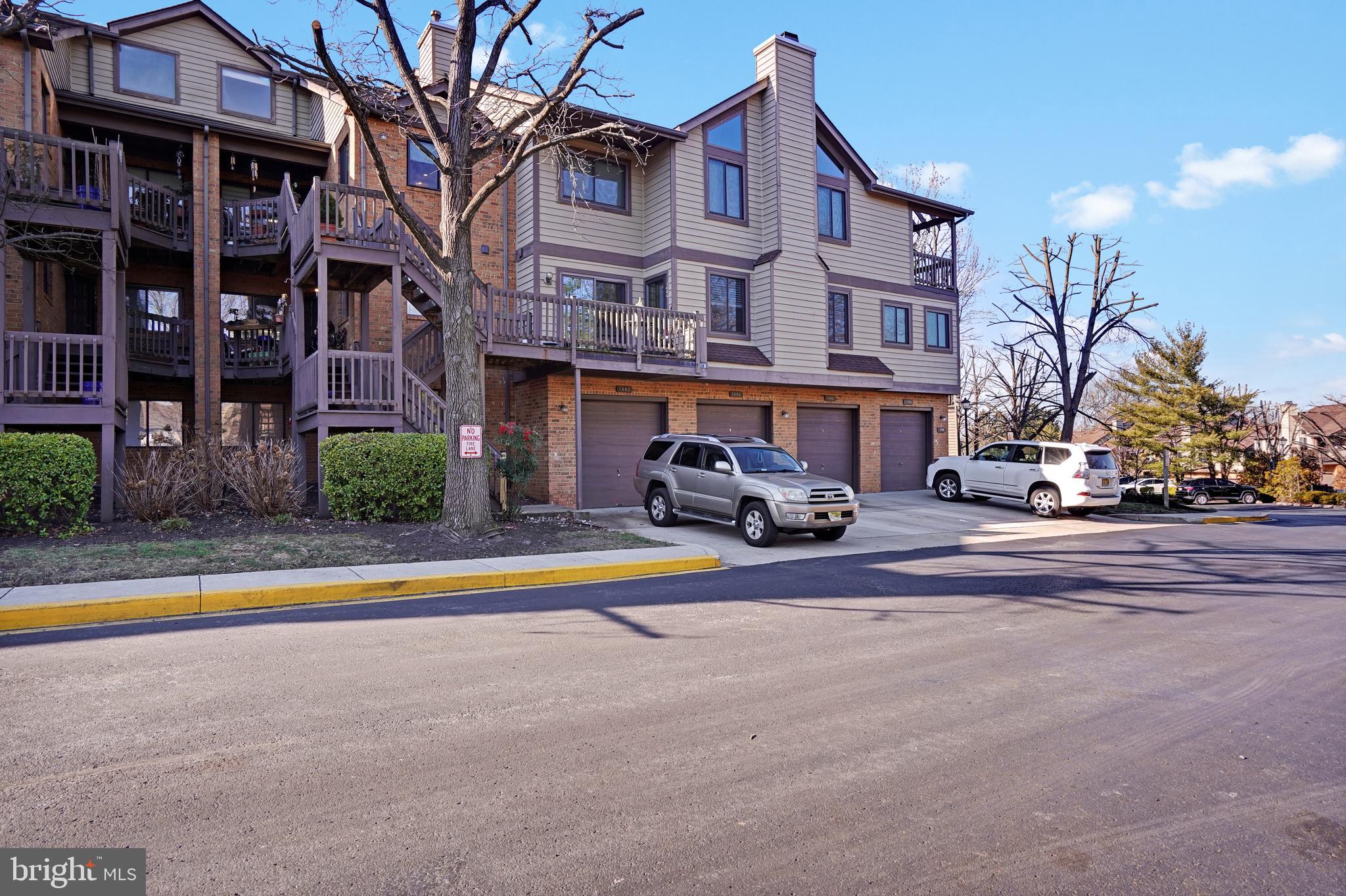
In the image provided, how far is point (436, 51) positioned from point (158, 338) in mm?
9321

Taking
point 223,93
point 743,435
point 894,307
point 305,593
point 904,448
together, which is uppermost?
point 223,93

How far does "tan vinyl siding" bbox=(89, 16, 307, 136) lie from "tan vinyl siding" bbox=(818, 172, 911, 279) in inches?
595

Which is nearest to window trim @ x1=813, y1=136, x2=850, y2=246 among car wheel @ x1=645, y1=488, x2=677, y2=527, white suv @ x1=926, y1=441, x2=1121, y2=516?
white suv @ x1=926, y1=441, x2=1121, y2=516

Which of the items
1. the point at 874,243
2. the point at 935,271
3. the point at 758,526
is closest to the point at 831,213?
the point at 874,243

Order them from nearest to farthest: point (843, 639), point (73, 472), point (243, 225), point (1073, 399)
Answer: point (843, 639)
point (73, 472)
point (243, 225)
point (1073, 399)

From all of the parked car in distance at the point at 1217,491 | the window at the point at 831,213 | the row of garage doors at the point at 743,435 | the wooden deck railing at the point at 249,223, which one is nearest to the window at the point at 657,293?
the row of garage doors at the point at 743,435

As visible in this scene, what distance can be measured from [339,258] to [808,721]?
13.1m

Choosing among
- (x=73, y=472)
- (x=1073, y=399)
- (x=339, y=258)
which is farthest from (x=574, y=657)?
(x=1073, y=399)

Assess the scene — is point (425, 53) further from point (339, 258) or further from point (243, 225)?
point (339, 258)

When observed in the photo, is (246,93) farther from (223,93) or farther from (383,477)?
(383,477)

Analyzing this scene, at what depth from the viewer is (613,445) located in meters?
19.3

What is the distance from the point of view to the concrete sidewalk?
24.2ft

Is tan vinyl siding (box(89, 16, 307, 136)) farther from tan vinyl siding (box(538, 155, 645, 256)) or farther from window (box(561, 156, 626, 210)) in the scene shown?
window (box(561, 156, 626, 210))

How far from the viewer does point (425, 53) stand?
19859mm
